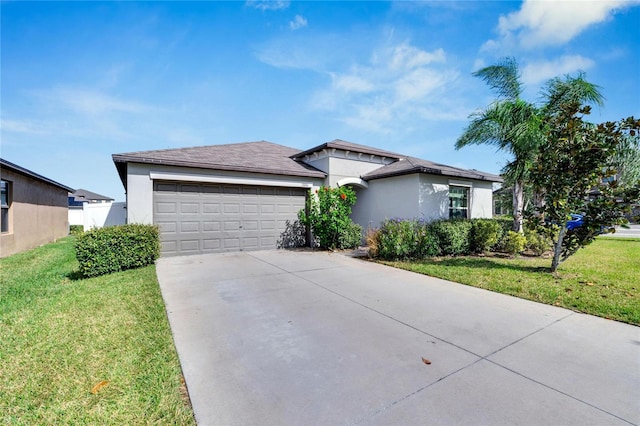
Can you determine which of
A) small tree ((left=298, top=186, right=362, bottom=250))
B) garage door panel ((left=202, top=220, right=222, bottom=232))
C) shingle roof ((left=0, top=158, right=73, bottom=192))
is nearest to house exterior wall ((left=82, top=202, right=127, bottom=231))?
shingle roof ((left=0, top=158, right=73, bottom=192))

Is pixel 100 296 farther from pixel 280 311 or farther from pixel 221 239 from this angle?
pixel 221 239

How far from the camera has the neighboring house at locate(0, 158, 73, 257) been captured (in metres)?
10.2

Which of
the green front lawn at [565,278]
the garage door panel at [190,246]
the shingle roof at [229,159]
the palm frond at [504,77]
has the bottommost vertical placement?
the green front lawn at [565,278]

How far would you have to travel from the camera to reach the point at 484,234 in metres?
9.79

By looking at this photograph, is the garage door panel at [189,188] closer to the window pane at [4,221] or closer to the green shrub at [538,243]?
the window pane at [4,221]

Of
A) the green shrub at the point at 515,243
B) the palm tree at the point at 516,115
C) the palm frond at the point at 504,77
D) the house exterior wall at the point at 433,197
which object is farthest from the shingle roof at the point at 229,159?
the palm frond at the point at 504,77

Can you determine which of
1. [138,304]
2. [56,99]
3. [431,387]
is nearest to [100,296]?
[138,304]

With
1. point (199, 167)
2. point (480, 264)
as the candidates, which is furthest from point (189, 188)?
point (480, 264)

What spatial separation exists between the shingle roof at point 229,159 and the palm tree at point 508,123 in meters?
6.24

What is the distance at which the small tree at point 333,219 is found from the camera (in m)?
10.5

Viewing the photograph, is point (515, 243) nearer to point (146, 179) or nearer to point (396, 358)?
point (396, 358)

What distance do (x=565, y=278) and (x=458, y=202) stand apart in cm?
640

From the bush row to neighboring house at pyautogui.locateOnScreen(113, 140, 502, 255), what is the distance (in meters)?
1.58

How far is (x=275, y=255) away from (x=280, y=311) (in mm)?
5194
